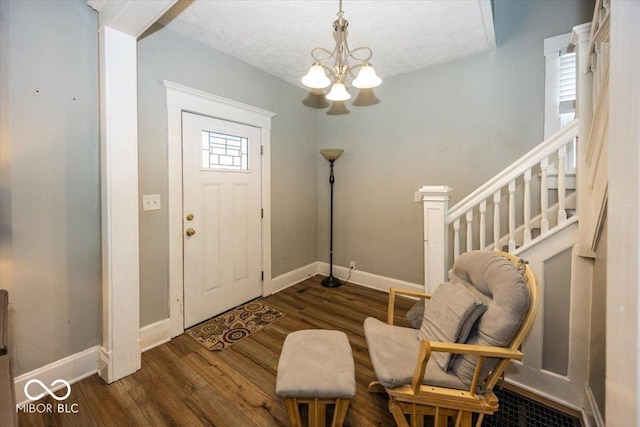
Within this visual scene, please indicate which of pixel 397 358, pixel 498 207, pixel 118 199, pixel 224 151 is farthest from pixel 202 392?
pixel 498 207

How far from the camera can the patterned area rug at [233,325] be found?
2232 mm

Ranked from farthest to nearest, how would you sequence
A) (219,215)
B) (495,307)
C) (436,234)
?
(219,215) → (436,234) → (495,307)

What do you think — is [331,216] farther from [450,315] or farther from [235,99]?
[450,315]

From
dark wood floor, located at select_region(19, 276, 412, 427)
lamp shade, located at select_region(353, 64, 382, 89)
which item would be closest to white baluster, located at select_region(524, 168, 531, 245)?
lamp shade, located at select_region(353, 64, 382, 89)

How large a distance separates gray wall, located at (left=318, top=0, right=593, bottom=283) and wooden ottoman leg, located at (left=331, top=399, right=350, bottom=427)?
206 centimetres

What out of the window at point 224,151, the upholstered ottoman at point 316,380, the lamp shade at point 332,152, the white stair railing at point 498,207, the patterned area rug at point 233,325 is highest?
the lamp shade at point 332,152

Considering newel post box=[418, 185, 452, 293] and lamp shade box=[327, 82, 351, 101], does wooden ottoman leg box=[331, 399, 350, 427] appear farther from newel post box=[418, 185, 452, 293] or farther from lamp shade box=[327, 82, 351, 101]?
lamp shade box=[327, 82, 351, 101]

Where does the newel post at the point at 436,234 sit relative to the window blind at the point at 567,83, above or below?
below

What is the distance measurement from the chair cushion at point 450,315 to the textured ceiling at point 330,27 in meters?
A: 2.02

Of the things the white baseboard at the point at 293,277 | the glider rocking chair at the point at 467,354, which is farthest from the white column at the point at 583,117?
the white baseboard at the point at 293,277

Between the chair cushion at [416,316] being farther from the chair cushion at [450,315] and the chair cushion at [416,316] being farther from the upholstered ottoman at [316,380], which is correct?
the upholstered ottoman at [316,380]

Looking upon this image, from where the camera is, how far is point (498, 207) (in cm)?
188

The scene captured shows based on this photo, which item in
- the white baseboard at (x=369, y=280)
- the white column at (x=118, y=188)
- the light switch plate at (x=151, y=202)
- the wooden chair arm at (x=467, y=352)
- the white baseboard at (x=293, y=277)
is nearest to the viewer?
the wooden chair arm at (x=467, y=352)

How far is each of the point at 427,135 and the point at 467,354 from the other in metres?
2.37
